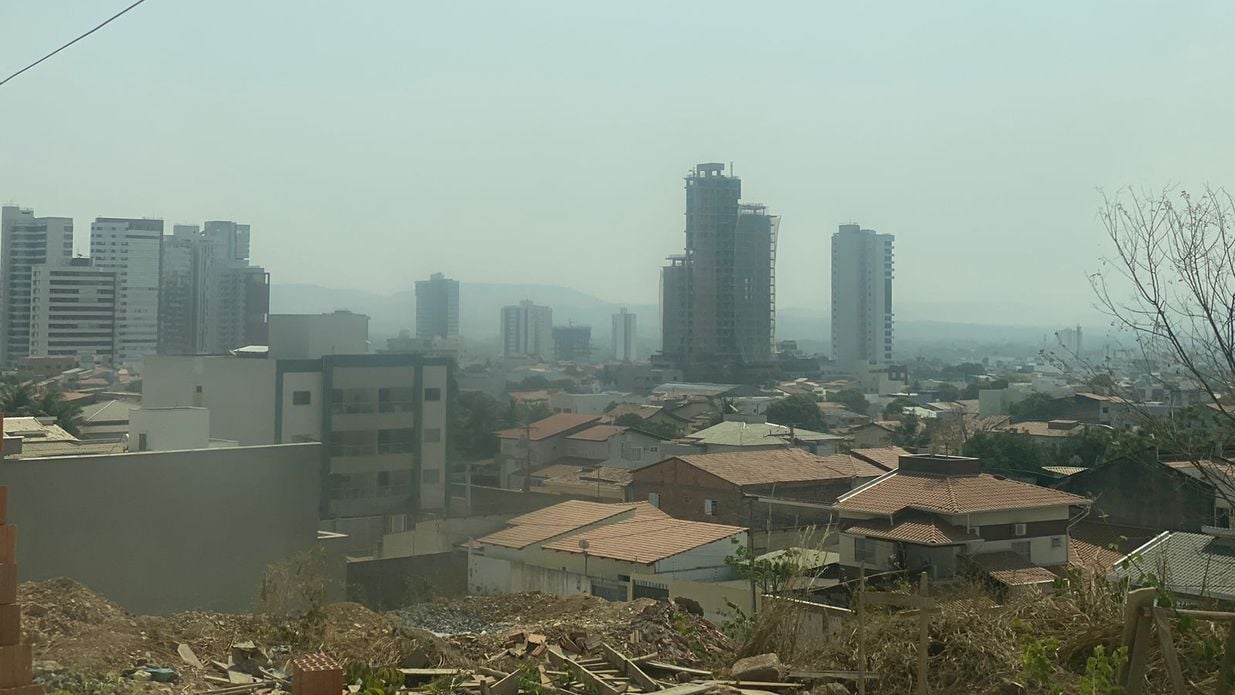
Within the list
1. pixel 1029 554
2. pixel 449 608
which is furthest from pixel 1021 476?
pixel 449 608

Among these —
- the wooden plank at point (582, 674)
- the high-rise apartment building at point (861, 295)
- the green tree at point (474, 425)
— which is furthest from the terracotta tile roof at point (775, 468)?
the high-rise apartment building at point (861, 295)

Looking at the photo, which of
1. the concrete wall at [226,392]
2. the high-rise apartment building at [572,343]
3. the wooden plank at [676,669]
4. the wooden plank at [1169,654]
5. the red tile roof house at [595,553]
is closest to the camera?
the wooden plank at [1169,654]

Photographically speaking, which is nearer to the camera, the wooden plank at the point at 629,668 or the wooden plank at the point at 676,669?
the wooden plank at the point at 629,668

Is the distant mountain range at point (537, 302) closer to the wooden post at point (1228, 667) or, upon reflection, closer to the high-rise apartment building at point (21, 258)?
the wooden post at point (1228, 667)

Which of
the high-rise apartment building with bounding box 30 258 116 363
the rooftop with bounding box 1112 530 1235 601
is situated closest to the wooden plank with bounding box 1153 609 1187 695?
the rooftop with bounding box 1112 530 1235 601

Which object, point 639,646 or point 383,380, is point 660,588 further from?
point 383,380

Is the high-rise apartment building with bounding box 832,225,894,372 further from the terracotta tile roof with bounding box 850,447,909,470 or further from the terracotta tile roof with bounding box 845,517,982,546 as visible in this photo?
the terracotta tile roof with bounding box 845,517,982,546
